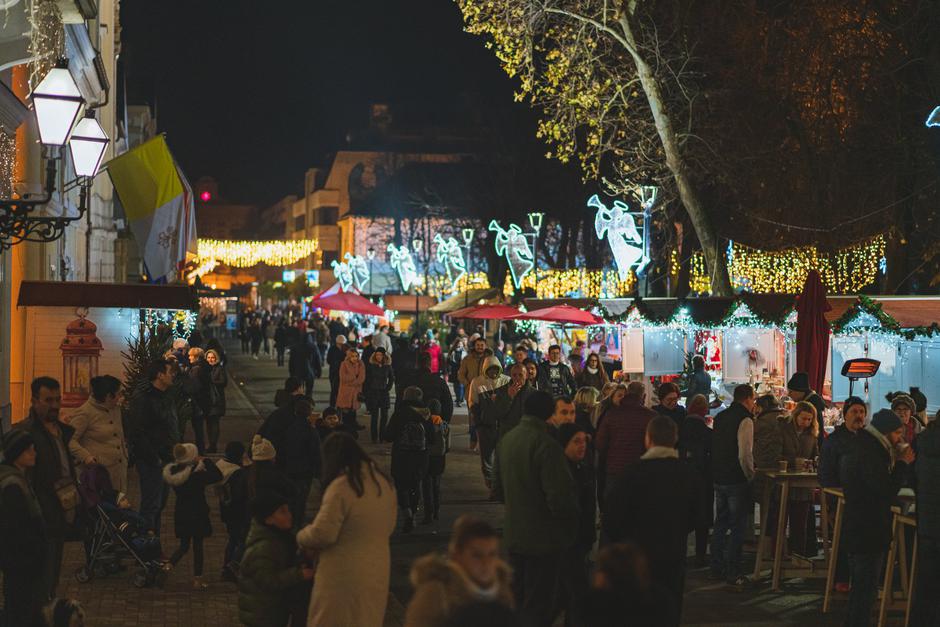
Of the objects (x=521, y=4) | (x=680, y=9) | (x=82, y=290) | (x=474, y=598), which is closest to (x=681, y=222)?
(x=680, y=9)

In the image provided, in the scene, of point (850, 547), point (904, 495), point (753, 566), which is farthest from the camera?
point (753, 566)

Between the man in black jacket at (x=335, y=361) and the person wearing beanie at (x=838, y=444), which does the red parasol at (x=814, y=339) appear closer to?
the person wearing beanie at (x=838, y=444)

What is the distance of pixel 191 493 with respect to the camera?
395 inches

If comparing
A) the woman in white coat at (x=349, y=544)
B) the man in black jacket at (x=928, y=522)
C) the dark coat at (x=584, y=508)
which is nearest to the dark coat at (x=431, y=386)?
the dark coat at (x=584, y=508)

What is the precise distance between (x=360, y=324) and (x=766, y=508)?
4485 centimetres

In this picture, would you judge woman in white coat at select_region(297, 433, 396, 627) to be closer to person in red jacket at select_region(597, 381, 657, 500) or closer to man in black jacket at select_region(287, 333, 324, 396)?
person in red jacket at select_region(597, 381, 657, 500)

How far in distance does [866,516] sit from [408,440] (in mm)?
5542

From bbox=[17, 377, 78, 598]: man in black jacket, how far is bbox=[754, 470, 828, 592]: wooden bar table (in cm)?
572

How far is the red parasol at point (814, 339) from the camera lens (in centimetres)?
1591

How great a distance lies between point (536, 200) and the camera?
5200cm

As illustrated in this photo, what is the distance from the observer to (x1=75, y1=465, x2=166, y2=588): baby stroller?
32.5ft

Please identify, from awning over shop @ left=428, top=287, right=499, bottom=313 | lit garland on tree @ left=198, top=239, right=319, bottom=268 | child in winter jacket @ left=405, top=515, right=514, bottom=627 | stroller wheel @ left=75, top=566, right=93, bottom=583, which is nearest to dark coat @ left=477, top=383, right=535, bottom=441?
stroller wheel @ left=75, top=566, right=93, bottom=583

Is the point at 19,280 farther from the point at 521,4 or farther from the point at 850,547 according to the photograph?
the point at 850,547

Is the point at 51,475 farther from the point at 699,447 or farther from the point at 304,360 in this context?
the point at 304,360
